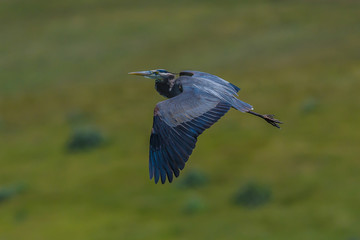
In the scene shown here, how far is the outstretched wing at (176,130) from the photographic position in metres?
11.6

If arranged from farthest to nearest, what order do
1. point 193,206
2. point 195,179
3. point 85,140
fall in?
point 85,140, point 195,179, point 193,206

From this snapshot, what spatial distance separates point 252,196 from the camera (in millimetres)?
42219

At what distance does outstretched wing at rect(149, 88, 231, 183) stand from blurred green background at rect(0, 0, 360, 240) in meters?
25.7

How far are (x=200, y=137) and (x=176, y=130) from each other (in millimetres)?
33339

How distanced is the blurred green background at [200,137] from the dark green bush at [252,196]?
0.08m

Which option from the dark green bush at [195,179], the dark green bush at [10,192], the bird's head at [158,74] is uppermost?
the bird's head at [158,74]

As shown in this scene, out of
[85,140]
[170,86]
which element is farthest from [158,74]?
[85,140]

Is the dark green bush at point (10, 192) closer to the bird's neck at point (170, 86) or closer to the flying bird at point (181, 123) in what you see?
the bird's neck at point (170, 86)

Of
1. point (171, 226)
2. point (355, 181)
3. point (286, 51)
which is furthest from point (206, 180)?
point (286, 51)

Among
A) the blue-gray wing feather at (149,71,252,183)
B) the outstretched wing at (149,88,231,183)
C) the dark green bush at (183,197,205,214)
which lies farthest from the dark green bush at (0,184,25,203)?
the outstretched wing at (149,88,231,183)

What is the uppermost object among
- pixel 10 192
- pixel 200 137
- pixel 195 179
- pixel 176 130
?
pixel 176 130

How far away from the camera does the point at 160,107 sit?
39.7 feet

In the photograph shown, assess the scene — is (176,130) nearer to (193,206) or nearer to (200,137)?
(193,206)

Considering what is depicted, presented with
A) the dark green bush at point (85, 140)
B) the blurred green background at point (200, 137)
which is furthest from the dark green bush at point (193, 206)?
the dark green bush at point (85, 140)
